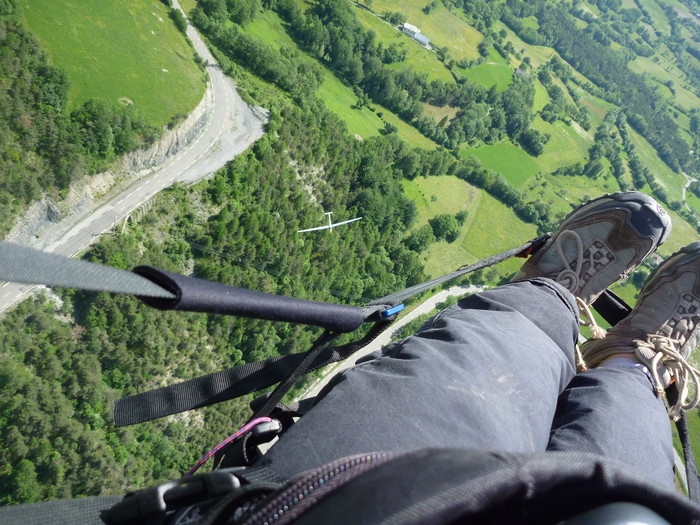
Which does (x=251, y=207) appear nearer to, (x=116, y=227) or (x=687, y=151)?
(x=116, y=227)

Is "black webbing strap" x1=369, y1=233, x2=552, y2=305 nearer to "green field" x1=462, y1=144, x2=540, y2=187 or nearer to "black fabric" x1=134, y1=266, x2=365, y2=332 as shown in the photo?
"black fabric" x1=134, y1=266, x2=365, y2=332

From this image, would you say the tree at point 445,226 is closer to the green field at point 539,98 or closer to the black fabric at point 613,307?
the green field at point 539,98

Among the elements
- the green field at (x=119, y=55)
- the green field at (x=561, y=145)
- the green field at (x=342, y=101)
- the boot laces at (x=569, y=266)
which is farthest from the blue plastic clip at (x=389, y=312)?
the green field at (x=561, y=145)

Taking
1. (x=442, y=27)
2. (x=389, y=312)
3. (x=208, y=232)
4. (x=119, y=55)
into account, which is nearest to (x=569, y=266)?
(x=389, y=312)

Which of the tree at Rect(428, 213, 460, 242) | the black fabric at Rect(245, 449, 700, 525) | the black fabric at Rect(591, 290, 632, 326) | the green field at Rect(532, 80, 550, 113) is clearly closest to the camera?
the black fabric at Rect(245, 449, 700, 525)

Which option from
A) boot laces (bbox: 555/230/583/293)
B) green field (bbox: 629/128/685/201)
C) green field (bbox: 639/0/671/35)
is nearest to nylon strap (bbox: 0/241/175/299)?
boot laces (bbox: 555/230/583/293)

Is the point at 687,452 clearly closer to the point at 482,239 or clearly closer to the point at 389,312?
the point at 389,312
